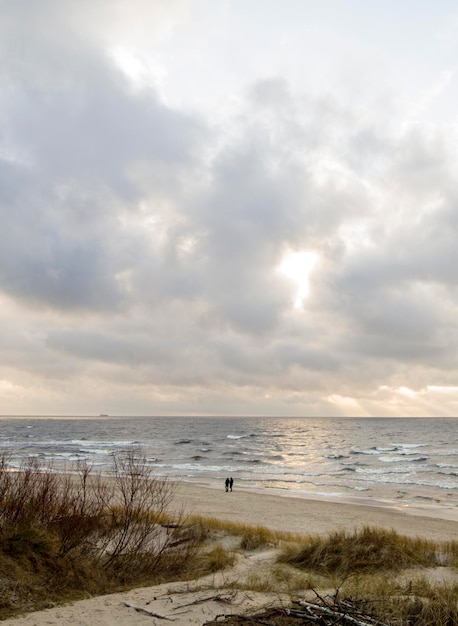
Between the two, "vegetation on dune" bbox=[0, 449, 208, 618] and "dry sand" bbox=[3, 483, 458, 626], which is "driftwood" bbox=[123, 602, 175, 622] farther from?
"vegetation on dune" bbox=[0, 449, 208, 618]

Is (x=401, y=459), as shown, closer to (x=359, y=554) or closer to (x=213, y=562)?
(x=359, y=554)

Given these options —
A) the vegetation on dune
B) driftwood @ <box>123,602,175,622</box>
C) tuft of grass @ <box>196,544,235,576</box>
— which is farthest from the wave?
driftwood @ <box>123,602,175,622</box>

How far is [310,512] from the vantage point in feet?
77.5

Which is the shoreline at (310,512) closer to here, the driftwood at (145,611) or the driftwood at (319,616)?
the driftwood at (145,611)

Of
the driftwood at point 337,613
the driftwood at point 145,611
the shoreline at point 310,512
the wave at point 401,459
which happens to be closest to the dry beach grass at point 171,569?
the driftwood at point 145,611

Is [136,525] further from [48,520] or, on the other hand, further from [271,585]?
[271,585]

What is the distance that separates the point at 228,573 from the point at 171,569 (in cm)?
122

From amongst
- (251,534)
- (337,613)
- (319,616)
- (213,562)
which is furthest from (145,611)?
(251,534)

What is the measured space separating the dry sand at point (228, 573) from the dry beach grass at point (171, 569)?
0.12ft

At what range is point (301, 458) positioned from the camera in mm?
54844

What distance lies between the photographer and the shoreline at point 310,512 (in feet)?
65.4

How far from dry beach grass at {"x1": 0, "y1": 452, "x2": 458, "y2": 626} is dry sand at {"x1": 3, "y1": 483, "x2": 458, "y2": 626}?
0.04m

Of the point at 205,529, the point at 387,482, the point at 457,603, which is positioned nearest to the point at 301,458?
the point at 387,482

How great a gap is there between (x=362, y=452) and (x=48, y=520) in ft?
190
